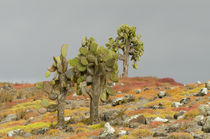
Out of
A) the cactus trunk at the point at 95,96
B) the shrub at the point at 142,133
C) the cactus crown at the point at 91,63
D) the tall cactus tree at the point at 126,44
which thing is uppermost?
the tall cactus tree at the point at 126,44

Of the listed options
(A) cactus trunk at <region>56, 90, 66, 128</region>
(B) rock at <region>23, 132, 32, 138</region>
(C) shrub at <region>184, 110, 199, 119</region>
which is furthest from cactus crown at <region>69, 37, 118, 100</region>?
(C) shrub at <region>184, 110, 199, 119</region>

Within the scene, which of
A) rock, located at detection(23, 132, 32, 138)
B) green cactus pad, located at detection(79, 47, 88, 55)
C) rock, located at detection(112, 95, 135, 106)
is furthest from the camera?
rock, located at detection(112, 95, 135, 106)

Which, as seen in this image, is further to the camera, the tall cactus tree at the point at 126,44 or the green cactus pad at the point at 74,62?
the tall cactus tree at the point at 126,44

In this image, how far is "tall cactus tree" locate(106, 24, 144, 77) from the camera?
4272cm

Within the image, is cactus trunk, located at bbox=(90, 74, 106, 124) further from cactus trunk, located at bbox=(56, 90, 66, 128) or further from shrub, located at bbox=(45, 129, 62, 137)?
shrub, located at bbox=(45, 129, 62, 137)

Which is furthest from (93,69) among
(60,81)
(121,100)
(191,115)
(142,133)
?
(121,100)

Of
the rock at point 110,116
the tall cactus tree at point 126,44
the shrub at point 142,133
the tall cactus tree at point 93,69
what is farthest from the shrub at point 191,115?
the tall cactus tree at point 126,44

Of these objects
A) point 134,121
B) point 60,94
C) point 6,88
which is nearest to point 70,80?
point 60,94

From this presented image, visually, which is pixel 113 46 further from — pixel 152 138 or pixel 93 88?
pixel 152 138

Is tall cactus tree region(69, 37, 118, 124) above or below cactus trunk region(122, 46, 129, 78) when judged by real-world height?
below

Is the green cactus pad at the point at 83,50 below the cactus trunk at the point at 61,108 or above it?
above

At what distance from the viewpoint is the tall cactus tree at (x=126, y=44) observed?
42719 mm

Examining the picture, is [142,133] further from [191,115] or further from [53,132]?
[53,132]

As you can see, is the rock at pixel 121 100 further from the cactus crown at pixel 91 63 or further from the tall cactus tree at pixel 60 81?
the tall cactus tree at pixel 60 81
